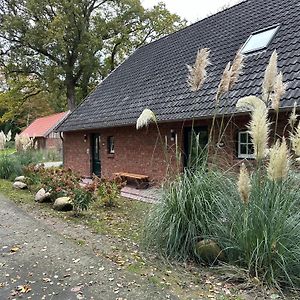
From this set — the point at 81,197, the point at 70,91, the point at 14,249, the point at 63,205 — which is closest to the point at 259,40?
the point at 81,197

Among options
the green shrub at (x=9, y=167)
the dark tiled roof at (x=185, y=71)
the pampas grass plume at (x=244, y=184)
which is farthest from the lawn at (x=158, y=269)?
the green shrub at (x=9, y=167)

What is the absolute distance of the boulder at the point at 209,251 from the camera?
4.15 m

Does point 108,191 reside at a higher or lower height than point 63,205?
higher

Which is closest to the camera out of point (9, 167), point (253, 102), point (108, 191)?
point (253, 102)

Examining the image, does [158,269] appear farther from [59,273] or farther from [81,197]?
[81,197]

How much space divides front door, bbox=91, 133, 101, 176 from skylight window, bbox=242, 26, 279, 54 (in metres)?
7.09

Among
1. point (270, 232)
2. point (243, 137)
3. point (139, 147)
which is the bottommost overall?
point (270, 232)

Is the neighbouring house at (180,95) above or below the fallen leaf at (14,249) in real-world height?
above

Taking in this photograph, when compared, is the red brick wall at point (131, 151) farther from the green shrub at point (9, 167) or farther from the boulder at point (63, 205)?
the green shrub at point (9, 167)

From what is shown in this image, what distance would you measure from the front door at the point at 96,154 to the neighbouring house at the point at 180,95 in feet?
0.14

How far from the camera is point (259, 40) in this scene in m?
9.20

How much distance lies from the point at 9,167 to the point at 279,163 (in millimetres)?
12077

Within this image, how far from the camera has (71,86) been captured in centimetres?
2436

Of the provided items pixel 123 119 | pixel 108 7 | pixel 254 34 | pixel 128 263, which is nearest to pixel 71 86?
pixel 108 7
